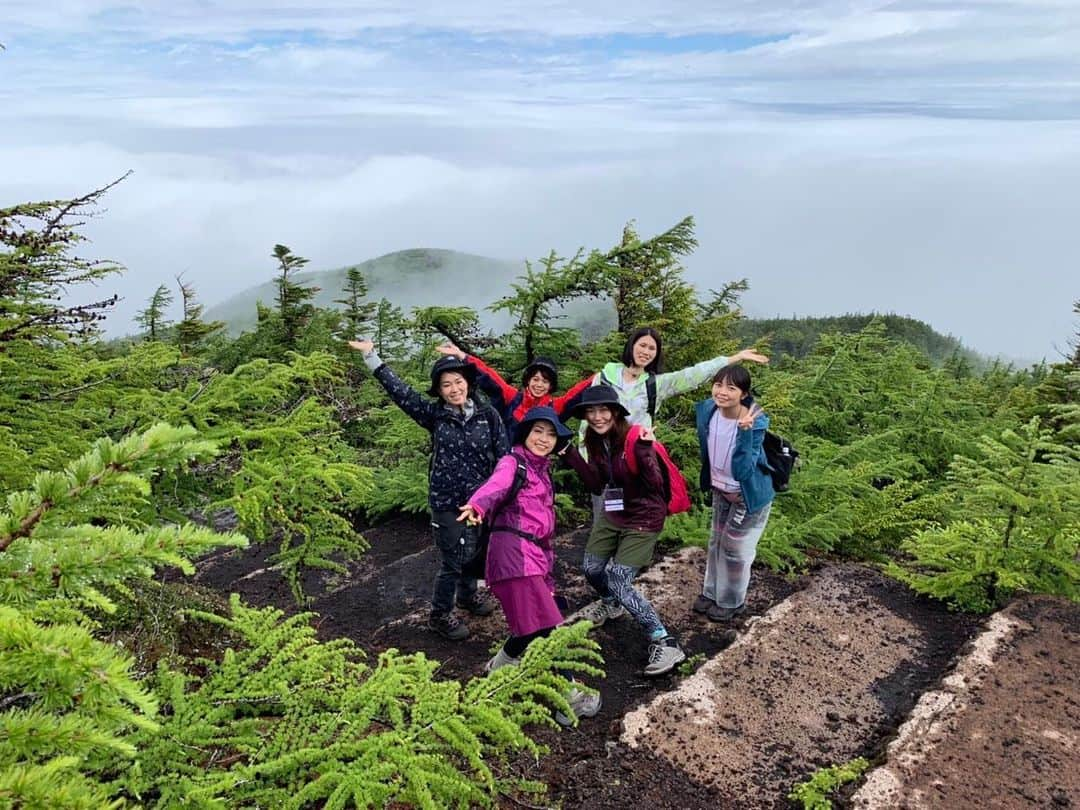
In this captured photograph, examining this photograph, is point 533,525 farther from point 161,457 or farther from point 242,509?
point 161,457

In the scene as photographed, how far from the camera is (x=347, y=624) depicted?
21.6 ft

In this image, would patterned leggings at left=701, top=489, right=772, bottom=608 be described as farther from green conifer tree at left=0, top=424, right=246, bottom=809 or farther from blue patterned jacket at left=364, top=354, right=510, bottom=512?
green conifer tree at left=0, top=424, right=246, bottom=809

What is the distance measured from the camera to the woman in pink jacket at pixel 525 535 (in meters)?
4.56

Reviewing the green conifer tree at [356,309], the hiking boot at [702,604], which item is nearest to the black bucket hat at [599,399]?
the hiking boot at [702,604]

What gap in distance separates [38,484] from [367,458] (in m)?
8.66

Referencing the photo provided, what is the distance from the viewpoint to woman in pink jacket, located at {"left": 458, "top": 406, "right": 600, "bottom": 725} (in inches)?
179

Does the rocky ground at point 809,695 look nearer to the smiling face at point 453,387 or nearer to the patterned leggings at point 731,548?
the patterned leggings at point 731,548

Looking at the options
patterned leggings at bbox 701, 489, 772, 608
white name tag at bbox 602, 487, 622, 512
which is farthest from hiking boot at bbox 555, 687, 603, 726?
patterned leggings at bbox 701, 489, 772, 608

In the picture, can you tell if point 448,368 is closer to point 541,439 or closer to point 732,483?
point 541,439

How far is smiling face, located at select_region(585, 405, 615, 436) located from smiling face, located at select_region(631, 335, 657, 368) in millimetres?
932

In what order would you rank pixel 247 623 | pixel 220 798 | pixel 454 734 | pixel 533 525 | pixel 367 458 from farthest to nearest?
pixel 367 458 → pixel 533 525 → pixel 247 623 → pixel 454 734 → pixel 220 798

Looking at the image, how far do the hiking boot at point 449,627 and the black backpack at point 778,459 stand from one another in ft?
9.15

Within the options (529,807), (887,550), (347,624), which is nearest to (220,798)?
(529,807)

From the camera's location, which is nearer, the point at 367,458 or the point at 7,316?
the point at 7,316
